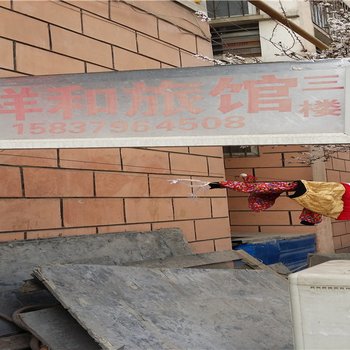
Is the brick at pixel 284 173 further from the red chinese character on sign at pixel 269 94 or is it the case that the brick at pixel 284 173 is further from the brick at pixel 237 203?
the red chinese character on sign at pixel 269 94

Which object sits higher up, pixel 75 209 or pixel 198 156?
pixel 198 156

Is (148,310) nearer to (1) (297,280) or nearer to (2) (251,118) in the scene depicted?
(1) (297,280)

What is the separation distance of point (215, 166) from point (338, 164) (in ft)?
13.9

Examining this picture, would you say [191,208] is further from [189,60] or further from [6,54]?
[6,54]

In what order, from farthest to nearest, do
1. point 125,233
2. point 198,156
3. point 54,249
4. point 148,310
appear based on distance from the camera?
point 198,156 < point 125,233 < point 54,249 < point 148,310

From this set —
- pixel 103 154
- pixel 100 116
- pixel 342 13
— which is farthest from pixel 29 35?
pixel 342 13

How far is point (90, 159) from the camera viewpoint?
492cm

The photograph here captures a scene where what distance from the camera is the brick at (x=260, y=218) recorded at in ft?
28.3

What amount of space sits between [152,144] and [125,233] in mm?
2488

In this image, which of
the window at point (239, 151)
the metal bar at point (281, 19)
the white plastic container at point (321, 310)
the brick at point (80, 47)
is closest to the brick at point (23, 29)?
the brick at point (80, 47)

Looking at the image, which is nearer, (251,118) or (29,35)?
(251,118)

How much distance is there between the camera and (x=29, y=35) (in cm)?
453

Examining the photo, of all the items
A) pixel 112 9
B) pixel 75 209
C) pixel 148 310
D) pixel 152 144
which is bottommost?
pixel 148 310

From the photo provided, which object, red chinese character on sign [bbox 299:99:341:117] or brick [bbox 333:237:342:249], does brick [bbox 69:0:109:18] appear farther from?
brick [bbox 333:237:342:249]
